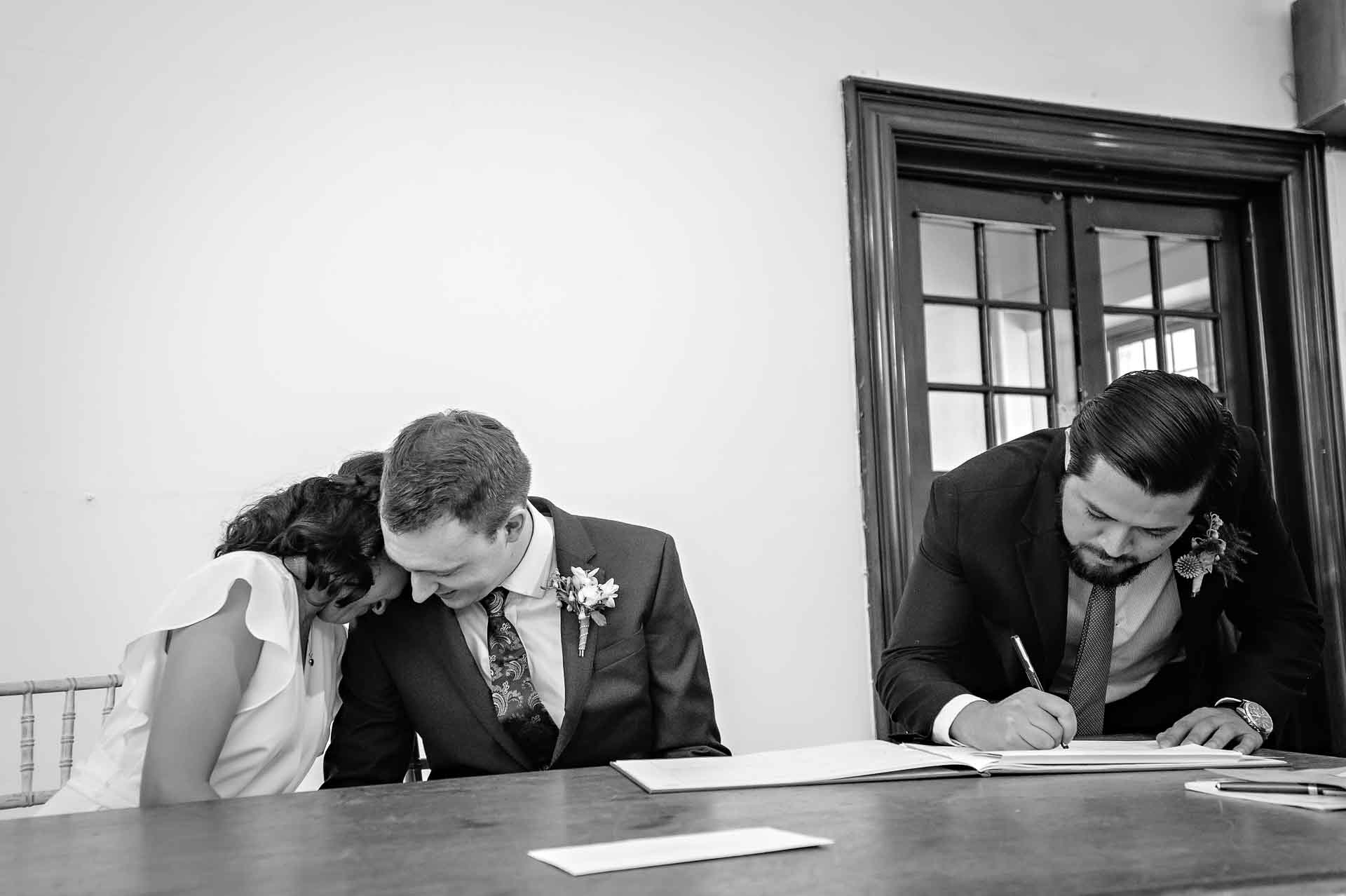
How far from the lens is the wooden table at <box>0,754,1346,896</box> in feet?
3.30

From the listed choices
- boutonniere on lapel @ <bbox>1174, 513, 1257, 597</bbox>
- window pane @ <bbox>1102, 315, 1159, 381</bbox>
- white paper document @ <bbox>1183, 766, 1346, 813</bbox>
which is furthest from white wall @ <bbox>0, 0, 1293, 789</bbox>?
white paper document @ <bbox>1183, 766, 1346, 813</bbox>

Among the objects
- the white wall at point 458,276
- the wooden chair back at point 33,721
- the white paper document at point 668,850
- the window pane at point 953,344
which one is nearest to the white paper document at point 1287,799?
the white paper document at point 668,850

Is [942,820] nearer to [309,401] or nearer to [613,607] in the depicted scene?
[613,607]

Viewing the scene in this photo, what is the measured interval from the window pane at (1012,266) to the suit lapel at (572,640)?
186 centimetres

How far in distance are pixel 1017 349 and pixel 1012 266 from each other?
0.26 m

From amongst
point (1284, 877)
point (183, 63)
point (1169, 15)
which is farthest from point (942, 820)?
point (1169, 15)

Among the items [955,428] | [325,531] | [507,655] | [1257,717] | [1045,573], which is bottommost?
[1257,717]

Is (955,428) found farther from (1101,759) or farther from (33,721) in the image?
(33,721)

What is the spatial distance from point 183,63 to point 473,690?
5.47ft

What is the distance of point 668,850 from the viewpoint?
113 cm

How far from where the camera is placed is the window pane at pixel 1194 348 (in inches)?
150

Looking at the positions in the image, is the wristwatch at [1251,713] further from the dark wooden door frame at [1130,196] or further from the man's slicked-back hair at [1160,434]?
the dark wooden door frame at [1130,196]

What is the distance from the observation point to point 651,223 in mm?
3117

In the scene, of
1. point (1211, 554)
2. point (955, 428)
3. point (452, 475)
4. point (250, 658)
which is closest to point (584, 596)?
point (452, 475)
